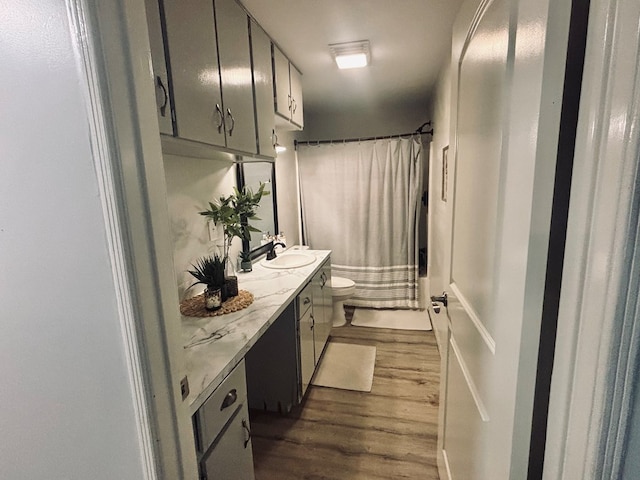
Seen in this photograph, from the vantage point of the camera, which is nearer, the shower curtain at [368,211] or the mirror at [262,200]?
the mirror at [262,200]

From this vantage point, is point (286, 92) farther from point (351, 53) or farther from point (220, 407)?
point (220, 407)

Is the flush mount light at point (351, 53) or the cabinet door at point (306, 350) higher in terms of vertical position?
the flush mount light at point (351, 53)

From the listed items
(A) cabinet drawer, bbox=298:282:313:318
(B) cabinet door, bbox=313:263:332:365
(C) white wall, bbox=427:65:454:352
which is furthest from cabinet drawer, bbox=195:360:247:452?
(C) white wall, bbox=427:65:454:352

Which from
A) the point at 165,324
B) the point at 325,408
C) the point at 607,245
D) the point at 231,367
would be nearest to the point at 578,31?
the point at 607,245

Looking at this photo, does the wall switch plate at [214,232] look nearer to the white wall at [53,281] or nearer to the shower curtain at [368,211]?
the white wall at [53,281]

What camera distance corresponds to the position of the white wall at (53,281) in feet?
1.78

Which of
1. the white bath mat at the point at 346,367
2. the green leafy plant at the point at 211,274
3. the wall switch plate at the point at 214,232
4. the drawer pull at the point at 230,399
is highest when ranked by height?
the wall switch plate at the point at 214,232

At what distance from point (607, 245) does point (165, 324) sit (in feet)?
2.50

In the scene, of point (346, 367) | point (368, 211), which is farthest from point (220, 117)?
point (368, 211)

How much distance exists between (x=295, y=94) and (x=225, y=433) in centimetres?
230

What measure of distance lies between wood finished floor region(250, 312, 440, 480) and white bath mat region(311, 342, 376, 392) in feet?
0.20

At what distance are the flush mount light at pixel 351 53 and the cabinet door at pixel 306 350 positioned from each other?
1.80 m

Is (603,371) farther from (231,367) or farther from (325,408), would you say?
(325,408)

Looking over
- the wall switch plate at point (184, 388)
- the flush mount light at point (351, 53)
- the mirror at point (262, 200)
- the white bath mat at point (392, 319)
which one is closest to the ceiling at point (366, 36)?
the flush mount light at point (351, 53)
